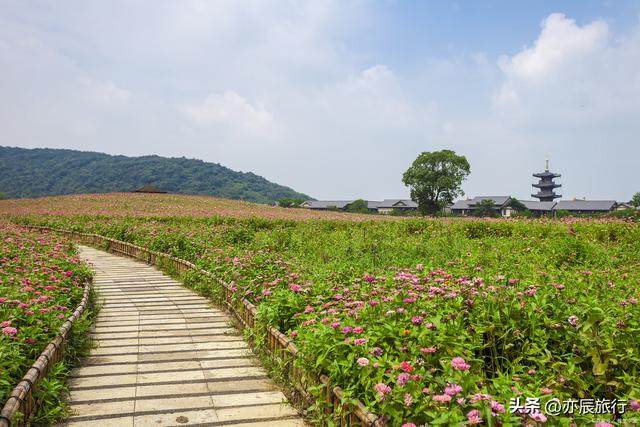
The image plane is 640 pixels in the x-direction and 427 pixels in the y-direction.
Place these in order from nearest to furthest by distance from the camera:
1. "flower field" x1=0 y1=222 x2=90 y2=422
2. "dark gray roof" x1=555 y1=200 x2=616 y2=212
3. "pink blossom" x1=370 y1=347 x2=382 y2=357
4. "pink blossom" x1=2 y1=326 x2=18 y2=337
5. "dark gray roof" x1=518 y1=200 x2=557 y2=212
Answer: "pink blossom" x1=370 y1=347 x2=382 y2=357 < "flower field" x1=0 y1=222 x2=90 y2=422 < "pink blossom" x1=2 y1=326 x2=18 y2=337 < "dark gray roof" x1=555 y1=200 x2=616 y2=212 < "dark gray roof" x1=518 y1=200 x2=557 y2=212

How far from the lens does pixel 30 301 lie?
4.80 metres

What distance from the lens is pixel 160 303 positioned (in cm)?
777

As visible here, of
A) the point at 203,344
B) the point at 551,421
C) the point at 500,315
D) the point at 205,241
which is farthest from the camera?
the point at 205,241

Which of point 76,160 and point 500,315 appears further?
point 76,160

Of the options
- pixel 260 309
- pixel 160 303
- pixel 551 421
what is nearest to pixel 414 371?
pixel 551 421

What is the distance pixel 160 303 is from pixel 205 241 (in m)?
3.72

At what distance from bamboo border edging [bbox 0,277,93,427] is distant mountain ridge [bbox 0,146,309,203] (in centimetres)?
9614

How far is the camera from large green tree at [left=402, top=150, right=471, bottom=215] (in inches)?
2470

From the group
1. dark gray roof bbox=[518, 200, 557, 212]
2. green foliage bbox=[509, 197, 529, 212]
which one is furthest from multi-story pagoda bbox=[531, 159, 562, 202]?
green foliage bbox=[509, 197, 529, 212]

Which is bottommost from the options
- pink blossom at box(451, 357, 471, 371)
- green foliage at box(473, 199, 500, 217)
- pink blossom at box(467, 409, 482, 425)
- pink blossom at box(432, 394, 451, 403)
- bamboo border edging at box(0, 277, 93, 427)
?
bamboo border edging at box(0, 277, 93, 427)

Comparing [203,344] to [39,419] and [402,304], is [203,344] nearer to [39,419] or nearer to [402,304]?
[39,419]

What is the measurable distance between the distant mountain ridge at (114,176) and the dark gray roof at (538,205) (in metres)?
56.1

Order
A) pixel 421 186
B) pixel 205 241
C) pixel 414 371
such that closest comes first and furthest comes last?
pixel 414 371, pixel 205 241, pixel 421 186

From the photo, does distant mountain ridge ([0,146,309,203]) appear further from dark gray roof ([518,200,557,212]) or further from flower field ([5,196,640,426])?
flower field ([5,196,640,426])
